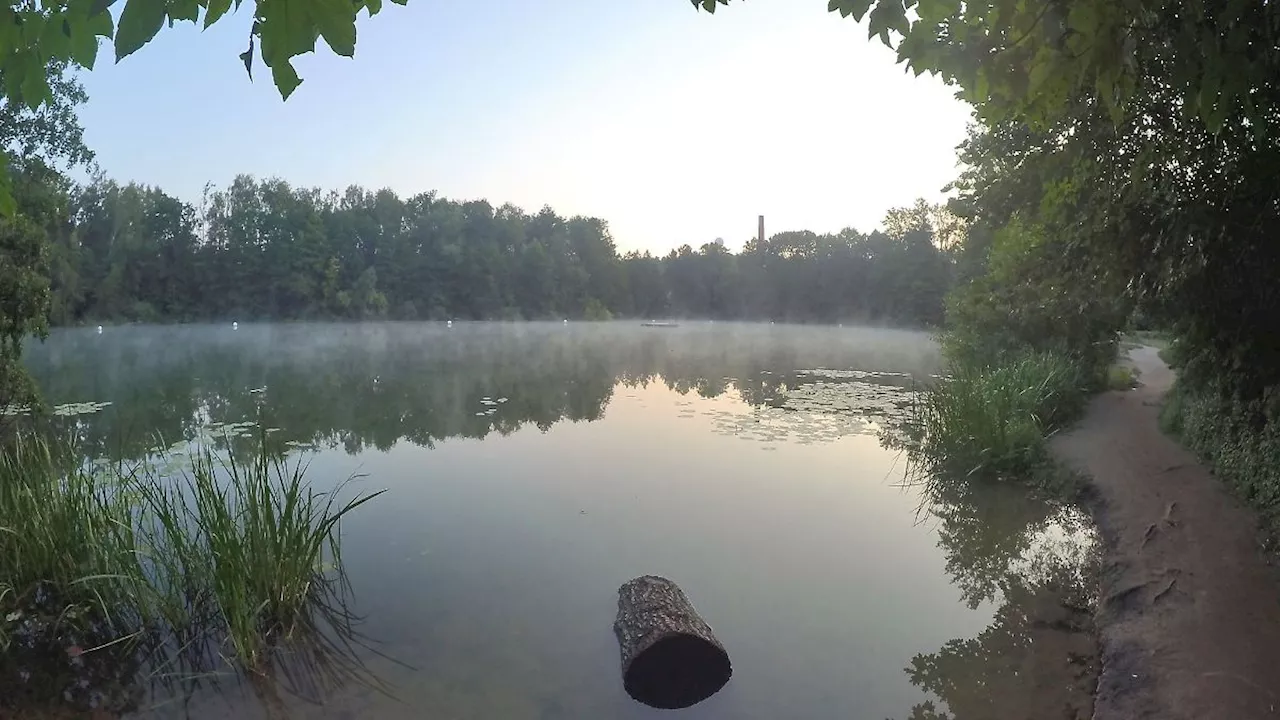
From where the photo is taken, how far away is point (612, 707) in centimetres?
397

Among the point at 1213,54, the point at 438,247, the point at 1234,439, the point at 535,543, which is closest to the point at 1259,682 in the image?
the point at 1213,54

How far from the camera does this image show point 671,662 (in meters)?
4.25

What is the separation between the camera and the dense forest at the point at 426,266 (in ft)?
174

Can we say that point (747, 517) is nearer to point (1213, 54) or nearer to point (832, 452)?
point (832, 452)

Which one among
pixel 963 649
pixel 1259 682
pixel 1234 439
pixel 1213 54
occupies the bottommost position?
pixel 963 649

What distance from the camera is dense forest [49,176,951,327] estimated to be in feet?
174

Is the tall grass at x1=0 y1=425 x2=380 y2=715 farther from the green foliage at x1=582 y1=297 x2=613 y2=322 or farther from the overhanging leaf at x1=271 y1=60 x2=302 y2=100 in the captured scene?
the green foliage at x1=582 y1=297 x2=613 y2=322

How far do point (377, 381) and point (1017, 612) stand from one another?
17.2m

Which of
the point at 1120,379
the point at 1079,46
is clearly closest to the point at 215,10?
the point at 1079,46

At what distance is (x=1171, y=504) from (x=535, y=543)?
560cm

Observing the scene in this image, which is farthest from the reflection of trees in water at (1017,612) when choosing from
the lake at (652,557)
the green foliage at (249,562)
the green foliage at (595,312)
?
the green foliage at (595,312)

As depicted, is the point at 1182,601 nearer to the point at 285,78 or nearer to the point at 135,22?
the point at 285,78

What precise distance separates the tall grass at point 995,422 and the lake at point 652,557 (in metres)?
0.57

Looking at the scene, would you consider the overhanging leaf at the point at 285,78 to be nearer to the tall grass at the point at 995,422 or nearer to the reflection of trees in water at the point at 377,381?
the reflection of trees in water at the point at 377,381
